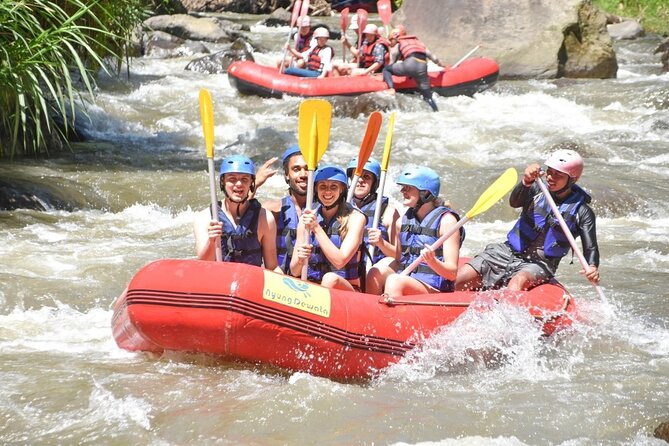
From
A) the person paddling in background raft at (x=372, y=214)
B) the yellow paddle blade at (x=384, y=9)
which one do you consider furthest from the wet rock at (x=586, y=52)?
the person paddling in background raft at (x=372, y=214)

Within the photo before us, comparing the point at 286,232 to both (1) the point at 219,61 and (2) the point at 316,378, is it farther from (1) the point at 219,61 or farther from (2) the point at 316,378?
(1) the point at 219,61

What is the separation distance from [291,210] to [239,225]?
0.32 meters

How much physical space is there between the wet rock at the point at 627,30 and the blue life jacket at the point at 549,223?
47.6ft

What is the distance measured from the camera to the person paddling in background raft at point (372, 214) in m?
5.07

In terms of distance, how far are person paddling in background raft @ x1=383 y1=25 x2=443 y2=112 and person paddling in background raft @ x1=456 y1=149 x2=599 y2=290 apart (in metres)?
7.40

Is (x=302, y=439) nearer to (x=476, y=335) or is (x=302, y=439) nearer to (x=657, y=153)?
(x=476, y=335)

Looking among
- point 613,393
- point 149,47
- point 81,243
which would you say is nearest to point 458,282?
point 613,393

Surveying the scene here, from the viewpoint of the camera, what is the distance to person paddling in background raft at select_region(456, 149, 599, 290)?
5.26 meters

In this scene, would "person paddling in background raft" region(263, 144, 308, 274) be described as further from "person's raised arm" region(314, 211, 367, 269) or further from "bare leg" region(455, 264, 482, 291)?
"bare leg" region(455, 264, 482, 291)

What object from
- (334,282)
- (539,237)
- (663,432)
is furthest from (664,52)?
(663,432)

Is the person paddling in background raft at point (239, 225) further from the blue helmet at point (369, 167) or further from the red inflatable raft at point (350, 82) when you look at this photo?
the red inflatable raft at point (350, 82)

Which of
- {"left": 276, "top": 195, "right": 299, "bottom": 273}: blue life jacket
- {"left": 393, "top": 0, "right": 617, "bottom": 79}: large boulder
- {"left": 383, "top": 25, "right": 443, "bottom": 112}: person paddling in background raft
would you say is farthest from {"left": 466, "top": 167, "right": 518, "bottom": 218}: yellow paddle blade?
{"left": 393, "top": 0, "right": 617, "bottom": 79}: large boulder

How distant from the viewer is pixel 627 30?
19.1 m

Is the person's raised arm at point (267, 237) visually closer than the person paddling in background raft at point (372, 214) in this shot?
Yes
